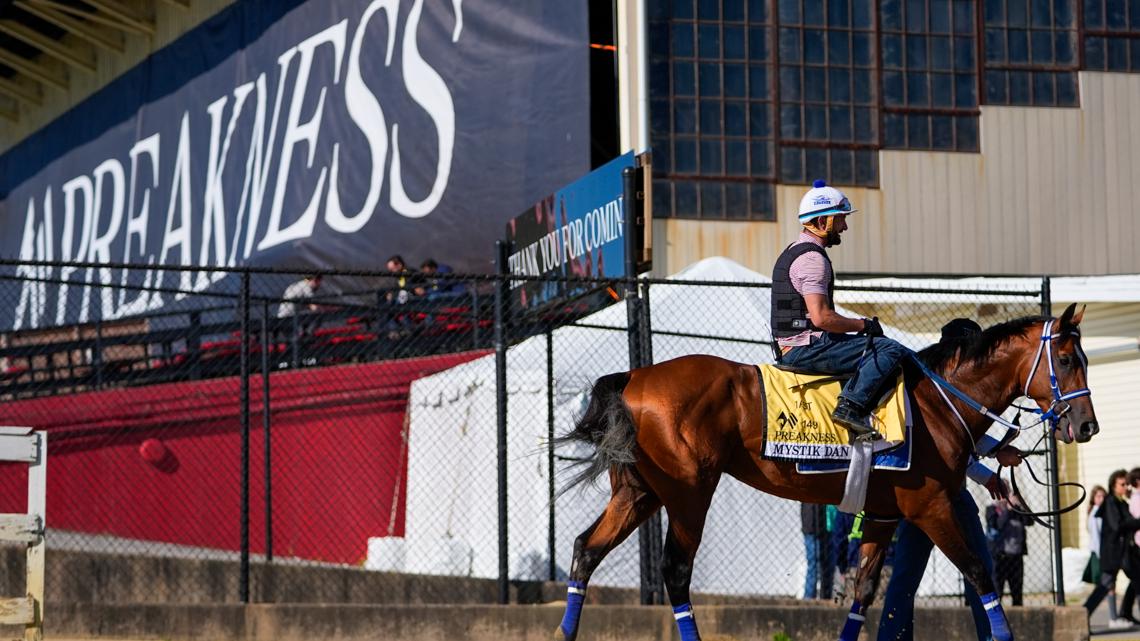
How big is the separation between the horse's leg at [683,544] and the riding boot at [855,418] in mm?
856

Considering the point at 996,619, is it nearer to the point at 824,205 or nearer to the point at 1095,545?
the point at 824,205

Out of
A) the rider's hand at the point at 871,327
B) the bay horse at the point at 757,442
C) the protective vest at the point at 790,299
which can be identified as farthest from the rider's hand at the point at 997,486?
the protective vest at the point at 790,299

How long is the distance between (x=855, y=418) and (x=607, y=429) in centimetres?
144

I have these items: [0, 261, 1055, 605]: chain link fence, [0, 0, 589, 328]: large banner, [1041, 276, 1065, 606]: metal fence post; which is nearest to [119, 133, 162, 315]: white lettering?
[0, 0, 589, 328]: large banner

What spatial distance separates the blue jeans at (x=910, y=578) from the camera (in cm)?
966

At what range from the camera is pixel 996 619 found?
9.32 meters

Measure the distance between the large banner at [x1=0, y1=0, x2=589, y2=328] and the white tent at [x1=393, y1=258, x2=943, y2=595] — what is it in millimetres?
6173

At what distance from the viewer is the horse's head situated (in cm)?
960

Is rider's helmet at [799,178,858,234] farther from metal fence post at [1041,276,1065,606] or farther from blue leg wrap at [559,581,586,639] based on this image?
metal fence post at [1041,276,1065,606]

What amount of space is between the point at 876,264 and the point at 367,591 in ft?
37.9

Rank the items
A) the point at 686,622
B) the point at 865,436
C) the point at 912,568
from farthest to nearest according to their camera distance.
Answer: the point at 912,568
the point at 865,436
the point at 686,622

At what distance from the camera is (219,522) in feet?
69.4

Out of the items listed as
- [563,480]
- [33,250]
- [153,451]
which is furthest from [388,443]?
[33,250]

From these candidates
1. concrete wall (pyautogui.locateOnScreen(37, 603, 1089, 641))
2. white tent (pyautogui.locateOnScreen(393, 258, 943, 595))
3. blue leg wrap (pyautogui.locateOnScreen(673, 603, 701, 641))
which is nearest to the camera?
blue leg wrap (pyautogui.locateOnScreen(673, 603, 701, 641))
